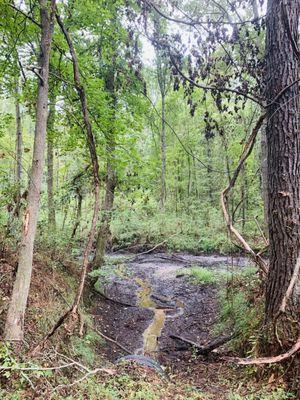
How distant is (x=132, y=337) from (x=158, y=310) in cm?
157

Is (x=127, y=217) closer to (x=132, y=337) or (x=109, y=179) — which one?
(x=109, y=179)

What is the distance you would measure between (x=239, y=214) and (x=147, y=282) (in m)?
11.3

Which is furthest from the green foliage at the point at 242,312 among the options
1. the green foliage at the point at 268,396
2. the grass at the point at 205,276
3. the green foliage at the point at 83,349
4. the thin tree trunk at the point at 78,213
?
the thin tree trunk at the point at 78,213

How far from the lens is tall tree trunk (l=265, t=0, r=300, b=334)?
3.89m

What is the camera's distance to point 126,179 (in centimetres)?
839

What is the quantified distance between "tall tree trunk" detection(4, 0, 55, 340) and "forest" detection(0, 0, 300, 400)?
0.01 metres

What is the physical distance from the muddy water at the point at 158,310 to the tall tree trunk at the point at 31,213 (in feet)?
9.56

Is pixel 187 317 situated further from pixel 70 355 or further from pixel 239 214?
pixel 239 214

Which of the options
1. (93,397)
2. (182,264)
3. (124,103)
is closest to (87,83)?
(124,103)

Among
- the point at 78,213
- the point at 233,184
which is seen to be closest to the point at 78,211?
the point at 78,213

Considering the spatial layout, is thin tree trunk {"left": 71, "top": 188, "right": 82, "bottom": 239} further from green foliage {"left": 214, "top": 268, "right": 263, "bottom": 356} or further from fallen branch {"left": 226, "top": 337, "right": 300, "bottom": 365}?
fallen branch {"left": 226, "top": 337, "right": 300, "bottom": 365}

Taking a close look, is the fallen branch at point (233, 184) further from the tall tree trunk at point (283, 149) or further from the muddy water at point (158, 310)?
the muddy water at point (158, 310)

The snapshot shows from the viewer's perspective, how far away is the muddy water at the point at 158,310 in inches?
246

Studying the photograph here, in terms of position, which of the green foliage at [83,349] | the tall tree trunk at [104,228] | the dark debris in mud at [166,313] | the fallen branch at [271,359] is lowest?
the dark debris in mud at [166,313]
